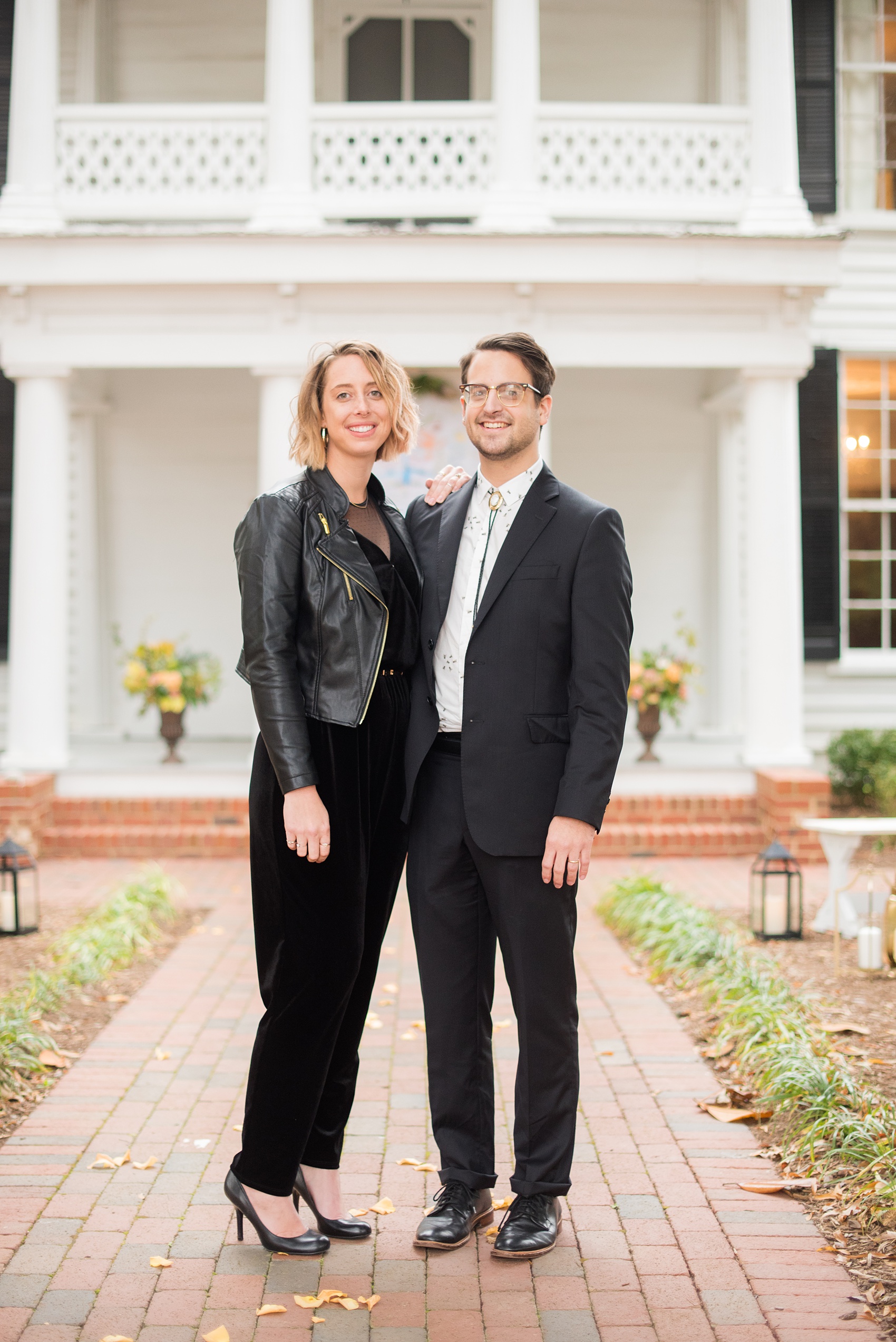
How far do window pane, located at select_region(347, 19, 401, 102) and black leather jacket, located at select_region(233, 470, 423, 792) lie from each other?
872cm

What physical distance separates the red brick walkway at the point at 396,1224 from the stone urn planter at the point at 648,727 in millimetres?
4232

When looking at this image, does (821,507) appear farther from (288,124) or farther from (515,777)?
(515,777)

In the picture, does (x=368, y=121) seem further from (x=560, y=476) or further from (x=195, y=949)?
(x=195, y=949)

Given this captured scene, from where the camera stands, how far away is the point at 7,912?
650cm

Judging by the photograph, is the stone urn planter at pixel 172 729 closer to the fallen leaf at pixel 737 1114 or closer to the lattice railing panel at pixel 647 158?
the lattice railing panel at pixel 647 158

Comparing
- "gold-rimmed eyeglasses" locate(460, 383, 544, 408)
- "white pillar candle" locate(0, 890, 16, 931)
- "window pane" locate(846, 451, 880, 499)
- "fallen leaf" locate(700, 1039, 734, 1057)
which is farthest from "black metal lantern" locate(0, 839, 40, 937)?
"window pane" locate(846, 451, 880, 499)

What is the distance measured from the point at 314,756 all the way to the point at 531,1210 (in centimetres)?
127

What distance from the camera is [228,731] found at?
11.3m

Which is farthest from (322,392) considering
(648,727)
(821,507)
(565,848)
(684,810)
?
(821,507)

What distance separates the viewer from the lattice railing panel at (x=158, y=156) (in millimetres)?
8805

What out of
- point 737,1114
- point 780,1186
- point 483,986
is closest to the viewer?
point 483,986

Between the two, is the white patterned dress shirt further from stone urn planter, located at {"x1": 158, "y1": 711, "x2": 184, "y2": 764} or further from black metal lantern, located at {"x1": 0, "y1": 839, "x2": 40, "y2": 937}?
stone urn planter, located at {"x1": 158, "y1": 711, "x2": 184, "y2": 764}

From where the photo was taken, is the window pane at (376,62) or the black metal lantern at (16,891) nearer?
the black metal lantern at (16,891)

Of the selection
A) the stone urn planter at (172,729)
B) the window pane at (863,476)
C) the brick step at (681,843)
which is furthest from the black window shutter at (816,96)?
the stone urn planter at (172,729)
